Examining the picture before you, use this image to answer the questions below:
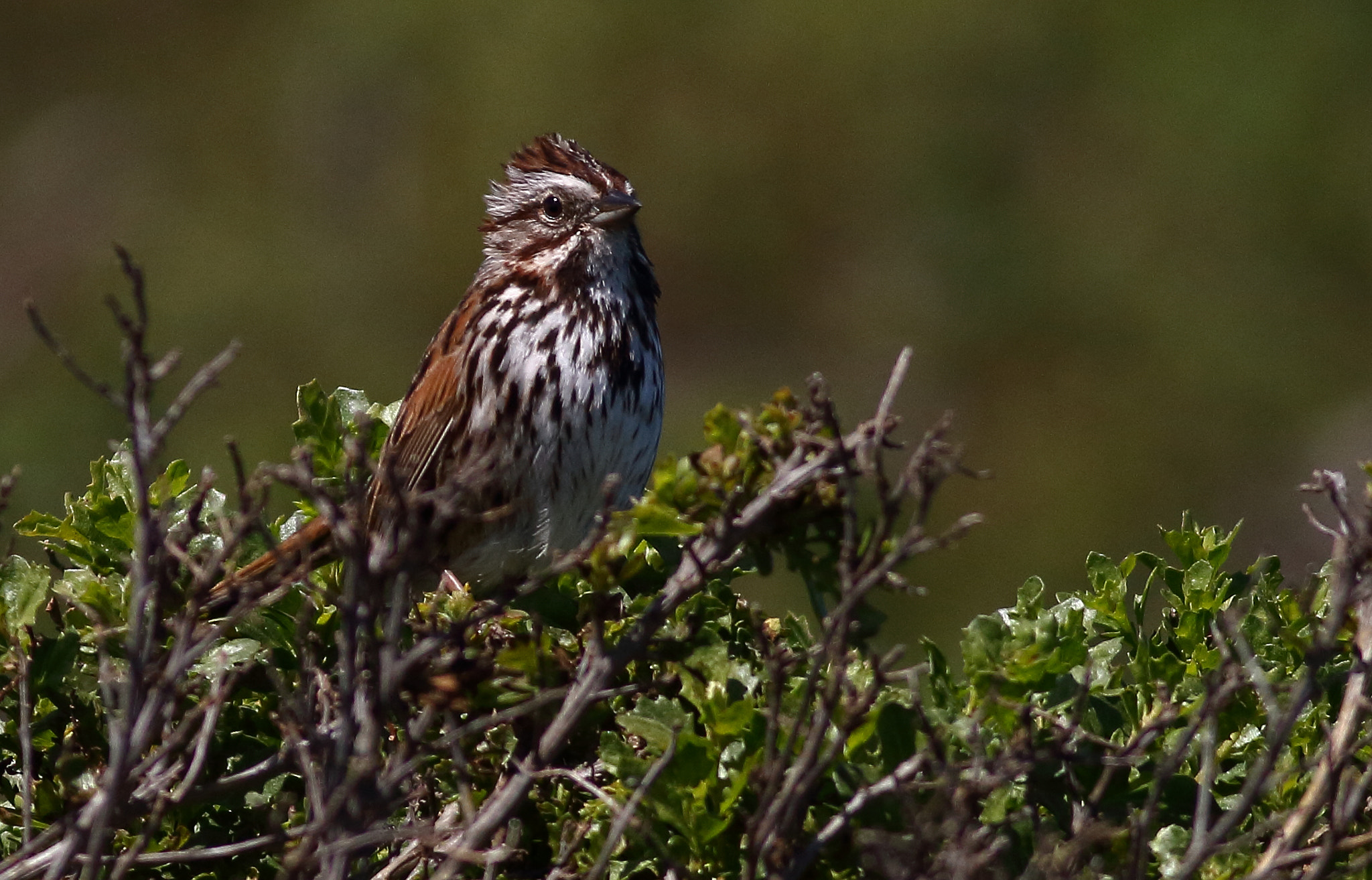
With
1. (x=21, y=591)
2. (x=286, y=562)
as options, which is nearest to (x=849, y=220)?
(x=21, y=591)

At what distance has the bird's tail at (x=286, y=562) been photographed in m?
2.51

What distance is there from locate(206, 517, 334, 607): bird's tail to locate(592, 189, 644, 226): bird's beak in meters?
1.00

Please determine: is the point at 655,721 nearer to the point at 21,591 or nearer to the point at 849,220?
the point at 21,591

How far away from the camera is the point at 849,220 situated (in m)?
9.63

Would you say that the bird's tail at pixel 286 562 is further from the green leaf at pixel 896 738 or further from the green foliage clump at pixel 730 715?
the green leaf at pixel 896 738

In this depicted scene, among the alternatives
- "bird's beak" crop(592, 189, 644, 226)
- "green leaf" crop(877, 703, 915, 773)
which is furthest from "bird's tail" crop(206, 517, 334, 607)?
"bird's beak" crop(592, 189, 644, 226)

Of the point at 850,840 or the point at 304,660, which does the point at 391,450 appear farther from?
the point at 850,840

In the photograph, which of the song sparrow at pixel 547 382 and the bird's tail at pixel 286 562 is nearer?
the bird's tail at pixel 286 562

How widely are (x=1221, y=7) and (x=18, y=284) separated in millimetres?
6046

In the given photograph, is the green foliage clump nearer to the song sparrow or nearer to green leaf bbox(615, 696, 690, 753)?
green leaf bbox(615, 696, 690, 753)

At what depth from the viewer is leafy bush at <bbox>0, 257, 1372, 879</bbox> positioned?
2.33 meters

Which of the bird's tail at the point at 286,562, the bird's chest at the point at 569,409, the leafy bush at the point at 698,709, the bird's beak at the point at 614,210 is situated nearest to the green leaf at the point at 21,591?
the leafy bush at the point at 698,709

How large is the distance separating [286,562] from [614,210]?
2.37 meters

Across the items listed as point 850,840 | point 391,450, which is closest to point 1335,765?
point 850,840
